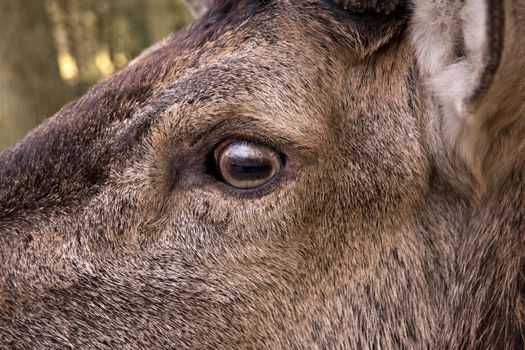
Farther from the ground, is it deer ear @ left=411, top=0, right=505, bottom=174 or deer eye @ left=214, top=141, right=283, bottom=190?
deer eye @ left=214, top=141, right=283, bottom=190

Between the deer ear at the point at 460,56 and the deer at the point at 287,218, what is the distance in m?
0.02

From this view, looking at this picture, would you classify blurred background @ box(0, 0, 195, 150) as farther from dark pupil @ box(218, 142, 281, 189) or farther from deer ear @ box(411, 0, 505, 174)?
deer ear @ box(411, 0, 505, 174)

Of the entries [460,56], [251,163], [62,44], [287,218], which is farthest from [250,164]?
[62,44]

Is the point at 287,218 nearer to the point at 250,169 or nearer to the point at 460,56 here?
the point at 250,169

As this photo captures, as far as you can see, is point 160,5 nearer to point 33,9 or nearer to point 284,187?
point 33,9

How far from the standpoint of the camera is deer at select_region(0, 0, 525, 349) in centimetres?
312

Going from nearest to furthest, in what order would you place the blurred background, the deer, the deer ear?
the deer ear → the deer → the blurred background

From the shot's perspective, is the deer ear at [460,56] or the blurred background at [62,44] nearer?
the deer ear at [460,56]

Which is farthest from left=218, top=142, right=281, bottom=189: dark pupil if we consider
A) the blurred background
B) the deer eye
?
the blurred background

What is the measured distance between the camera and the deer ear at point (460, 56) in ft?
8.58

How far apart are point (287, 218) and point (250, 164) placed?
0.26 meters

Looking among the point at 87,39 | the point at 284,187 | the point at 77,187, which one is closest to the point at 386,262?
the point at 284,187

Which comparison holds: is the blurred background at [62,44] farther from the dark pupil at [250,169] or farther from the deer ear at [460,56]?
the deer ear at [460,56]

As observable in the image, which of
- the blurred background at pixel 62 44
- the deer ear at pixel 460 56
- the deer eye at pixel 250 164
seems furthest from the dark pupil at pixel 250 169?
the blurred background at pixel 62 44
